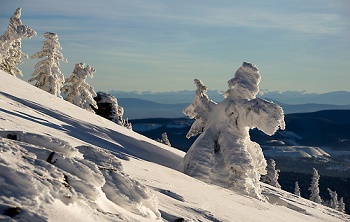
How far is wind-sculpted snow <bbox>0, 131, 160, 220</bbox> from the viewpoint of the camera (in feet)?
23.9

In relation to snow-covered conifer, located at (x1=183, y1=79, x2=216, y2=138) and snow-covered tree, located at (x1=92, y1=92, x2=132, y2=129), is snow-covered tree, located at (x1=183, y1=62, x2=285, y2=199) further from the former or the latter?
snow-covered tree, located at (x1=92, y1=92, x2=132, y2=129)

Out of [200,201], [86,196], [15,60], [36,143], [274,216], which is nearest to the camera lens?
[86,196]

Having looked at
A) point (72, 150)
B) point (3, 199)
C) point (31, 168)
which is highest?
point (72, 150)

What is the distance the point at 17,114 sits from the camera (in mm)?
17609

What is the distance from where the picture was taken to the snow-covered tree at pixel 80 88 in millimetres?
41906

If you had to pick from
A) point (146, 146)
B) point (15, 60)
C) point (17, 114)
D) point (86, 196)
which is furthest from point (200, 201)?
point (15, 60)

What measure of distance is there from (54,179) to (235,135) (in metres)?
15.9

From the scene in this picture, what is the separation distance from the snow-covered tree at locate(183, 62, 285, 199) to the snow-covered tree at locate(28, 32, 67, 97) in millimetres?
19969

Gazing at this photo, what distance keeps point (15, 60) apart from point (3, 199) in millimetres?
39612

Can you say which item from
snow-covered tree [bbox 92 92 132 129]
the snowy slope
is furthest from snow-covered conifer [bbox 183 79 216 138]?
snow-covered tree [bbox 92 92 132 129]

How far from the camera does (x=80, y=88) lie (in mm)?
42438

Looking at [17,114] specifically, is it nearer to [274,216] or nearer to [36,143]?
[36,143]

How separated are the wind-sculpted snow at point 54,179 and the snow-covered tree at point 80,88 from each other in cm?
3146

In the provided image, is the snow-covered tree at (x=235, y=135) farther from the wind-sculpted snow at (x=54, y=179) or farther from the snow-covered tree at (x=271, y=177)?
the snow-covered tree at (x=271, y=177)
